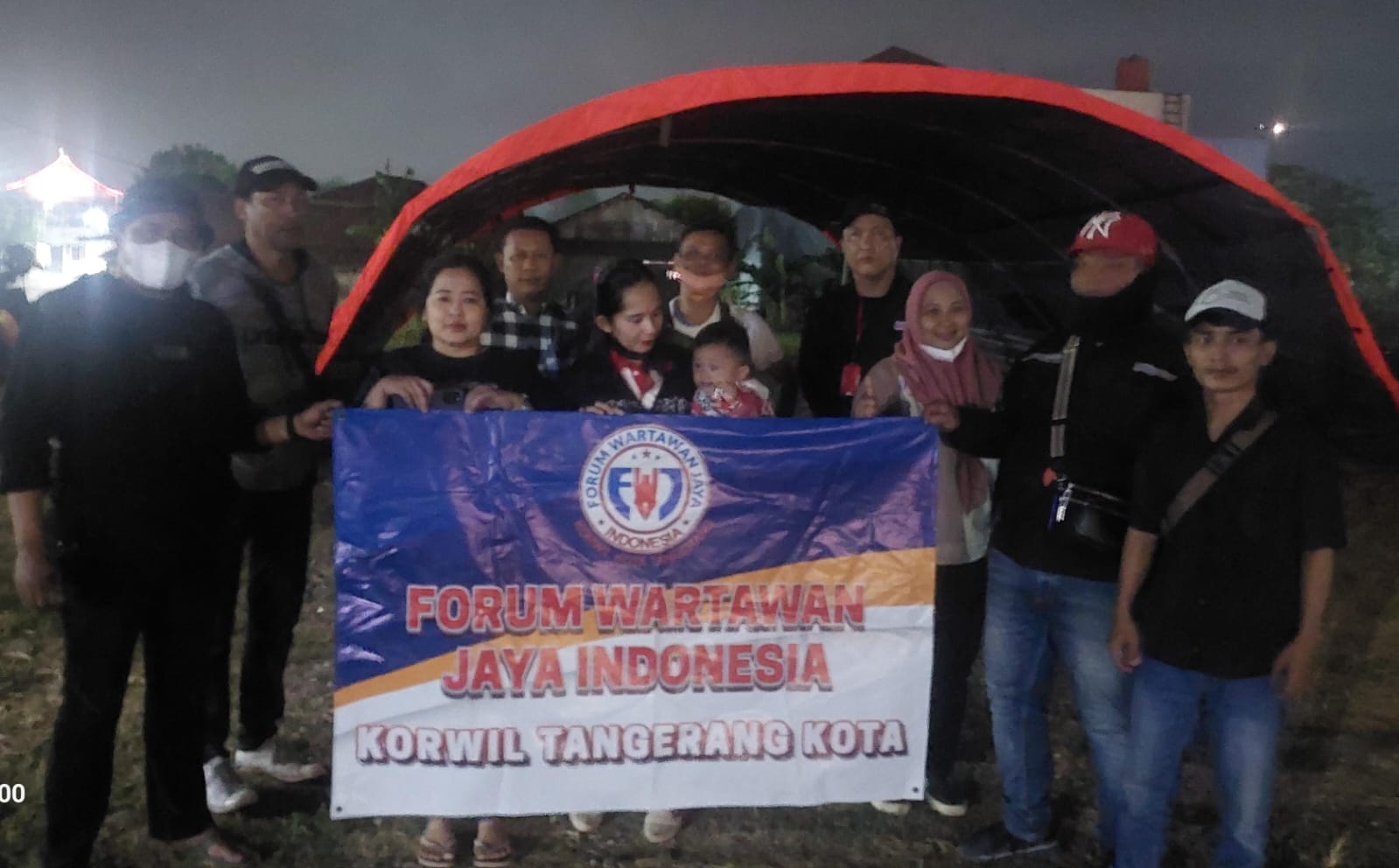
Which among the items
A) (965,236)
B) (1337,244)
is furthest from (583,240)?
(1337,244)

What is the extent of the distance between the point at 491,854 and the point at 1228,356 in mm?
2634

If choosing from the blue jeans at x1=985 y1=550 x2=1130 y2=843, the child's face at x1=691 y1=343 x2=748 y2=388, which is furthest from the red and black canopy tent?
the blue jeans at x1=985 y1=550 x2=1130 y2=843

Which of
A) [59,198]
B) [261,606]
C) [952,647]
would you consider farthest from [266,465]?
[59,198]

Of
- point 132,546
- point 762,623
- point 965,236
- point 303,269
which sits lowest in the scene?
point 762,623

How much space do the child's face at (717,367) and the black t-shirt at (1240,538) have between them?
49.3 inches

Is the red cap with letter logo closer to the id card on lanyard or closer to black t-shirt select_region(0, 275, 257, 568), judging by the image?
the id card on lanyard

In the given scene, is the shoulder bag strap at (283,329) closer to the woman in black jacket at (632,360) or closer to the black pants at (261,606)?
the black pants at (261,606)

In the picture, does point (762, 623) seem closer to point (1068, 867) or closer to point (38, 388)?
point (1068, 867)

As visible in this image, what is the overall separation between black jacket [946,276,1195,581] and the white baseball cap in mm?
249

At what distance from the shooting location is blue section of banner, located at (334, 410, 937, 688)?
8.85 feet

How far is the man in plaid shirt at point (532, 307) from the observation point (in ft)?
10.8

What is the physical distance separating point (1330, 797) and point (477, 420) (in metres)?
3.63

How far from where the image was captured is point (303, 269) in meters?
3.40

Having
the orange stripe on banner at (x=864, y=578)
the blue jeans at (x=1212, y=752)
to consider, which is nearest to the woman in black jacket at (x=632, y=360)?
the orange stripe on banner at (x=864, y=578)
